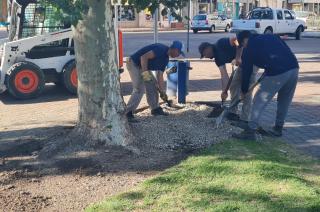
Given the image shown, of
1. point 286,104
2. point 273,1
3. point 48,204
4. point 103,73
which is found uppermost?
point 273,1

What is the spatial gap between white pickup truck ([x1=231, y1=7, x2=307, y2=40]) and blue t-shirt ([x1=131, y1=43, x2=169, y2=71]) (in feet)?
67.2

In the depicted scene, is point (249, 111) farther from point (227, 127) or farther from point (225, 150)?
point (225, 150)

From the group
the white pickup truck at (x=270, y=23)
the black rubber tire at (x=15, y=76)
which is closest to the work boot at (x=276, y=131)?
the black rubber tire at (x=15, y=76)

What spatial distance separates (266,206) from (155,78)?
409cm

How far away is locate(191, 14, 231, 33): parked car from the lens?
39938 millimetres

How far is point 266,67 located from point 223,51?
1123 millimetres

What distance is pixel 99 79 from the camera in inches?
256

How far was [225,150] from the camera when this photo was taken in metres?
6.57

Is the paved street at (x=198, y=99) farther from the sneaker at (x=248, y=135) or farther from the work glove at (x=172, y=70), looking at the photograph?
the work glove at (x=172, y=70)

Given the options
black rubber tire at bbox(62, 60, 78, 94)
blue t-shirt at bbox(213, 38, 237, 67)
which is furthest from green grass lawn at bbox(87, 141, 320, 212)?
black rubber tire at bbox(62, 60, 78, 94)

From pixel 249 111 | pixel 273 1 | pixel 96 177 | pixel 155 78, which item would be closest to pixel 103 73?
pixel 96 177

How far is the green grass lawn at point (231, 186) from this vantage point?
15.6 ft

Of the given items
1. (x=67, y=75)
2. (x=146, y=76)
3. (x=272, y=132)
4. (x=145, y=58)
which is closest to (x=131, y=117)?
(x=146, y=76)

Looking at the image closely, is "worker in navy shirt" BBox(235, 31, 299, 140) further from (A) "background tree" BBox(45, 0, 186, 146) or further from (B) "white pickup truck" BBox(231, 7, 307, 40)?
(B) "white pickup truck" BBox(231, 7, 307, 40)
